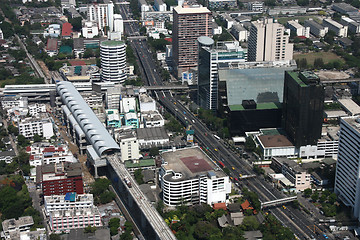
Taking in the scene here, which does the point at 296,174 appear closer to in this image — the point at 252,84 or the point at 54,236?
the point at 252,84

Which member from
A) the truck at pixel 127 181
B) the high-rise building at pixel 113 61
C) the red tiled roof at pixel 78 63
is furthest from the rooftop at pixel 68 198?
the red tiled roof at pixel 78 63

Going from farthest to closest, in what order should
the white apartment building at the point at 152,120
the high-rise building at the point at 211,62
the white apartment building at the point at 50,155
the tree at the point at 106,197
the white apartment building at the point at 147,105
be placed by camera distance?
1. the white apartment building at the point at 147,105
2. the high-rise building at the point at 211,62
3. the white apartment building at the point at 152,120
4. the white apartment building at the point at 50,155
5. the tree at the point at 106,197

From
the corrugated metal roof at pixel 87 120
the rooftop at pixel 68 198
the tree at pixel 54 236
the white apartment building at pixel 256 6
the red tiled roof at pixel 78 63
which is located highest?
the white apartment building at pixel 256 6

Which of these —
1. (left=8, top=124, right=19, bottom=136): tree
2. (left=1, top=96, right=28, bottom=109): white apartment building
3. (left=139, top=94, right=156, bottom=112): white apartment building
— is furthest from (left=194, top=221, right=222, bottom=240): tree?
(left=1, top=96, right=28, bottom=109): white apartment building

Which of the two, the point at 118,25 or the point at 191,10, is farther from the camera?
the point at 118,25

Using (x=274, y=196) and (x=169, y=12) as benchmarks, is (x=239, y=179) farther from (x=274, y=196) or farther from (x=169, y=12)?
(x=169, y=12)

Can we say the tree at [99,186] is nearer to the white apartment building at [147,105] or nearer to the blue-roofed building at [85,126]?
the blue-roofed building at [85,126]

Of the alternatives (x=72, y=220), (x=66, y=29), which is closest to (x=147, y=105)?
(x=72, y=220)
